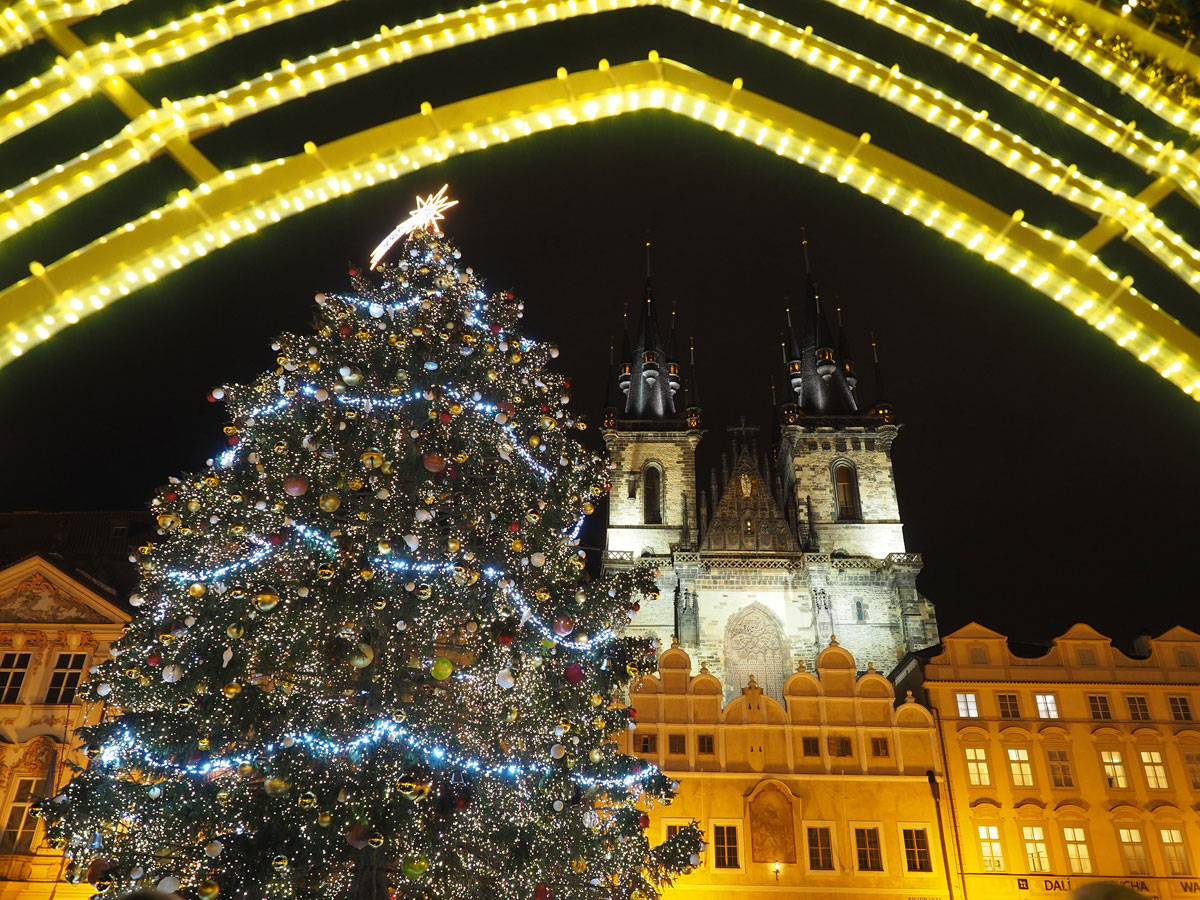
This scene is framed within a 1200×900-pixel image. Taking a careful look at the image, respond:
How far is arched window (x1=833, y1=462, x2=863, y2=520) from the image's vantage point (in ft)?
121

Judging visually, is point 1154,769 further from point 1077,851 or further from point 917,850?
point 917,850

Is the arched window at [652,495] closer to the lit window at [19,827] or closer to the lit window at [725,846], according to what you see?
the lit window at [725,846]

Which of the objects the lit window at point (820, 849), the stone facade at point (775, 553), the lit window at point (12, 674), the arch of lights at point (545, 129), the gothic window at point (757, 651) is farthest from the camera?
the stone facade at point (775, 553)

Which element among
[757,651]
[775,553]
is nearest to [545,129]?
[757,651]

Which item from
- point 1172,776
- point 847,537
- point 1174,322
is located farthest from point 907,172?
point 847,537

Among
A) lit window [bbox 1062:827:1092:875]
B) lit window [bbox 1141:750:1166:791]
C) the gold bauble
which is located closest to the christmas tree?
the gold bauble

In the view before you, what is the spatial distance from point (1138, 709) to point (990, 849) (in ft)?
17.1

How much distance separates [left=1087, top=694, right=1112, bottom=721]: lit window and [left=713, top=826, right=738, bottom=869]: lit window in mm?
9027

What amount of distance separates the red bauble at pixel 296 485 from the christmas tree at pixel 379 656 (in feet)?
0.68

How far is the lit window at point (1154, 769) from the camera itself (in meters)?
18.6

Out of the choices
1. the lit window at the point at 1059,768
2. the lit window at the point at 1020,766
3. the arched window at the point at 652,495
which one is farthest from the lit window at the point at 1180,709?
the arched window at the point at 652,495

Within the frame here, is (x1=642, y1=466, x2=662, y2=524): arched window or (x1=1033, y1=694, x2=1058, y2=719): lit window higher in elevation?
(x1=642, y1=466, x2=662, y2=524): arched window

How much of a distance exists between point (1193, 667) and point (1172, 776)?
9.45 feet

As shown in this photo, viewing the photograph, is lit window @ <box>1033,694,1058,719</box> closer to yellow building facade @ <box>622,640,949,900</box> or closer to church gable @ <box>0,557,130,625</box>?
yellow building facade @ <box>622,640,949,900</box>
